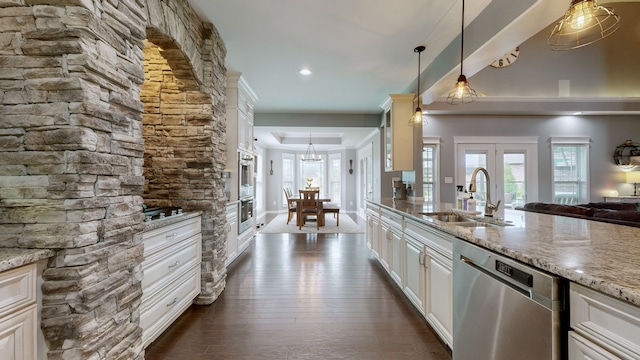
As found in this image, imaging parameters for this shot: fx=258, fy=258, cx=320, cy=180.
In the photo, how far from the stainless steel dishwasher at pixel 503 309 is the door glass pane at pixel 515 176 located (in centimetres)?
518

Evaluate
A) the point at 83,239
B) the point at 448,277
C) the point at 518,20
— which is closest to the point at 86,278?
the point at 83,239

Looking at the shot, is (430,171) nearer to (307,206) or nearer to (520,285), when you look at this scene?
(307,206)

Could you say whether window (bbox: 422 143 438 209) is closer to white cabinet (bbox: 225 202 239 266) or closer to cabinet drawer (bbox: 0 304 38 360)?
white cabinet (bbox: 225 202 239 266)

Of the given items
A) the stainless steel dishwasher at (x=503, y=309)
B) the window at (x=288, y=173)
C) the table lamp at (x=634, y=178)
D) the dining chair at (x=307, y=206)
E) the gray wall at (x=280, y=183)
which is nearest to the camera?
the stainless steel dishwasher at (x=503, y=309)

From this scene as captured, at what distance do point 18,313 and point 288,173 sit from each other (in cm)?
880

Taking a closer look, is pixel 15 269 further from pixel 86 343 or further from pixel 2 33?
pixel 2 33

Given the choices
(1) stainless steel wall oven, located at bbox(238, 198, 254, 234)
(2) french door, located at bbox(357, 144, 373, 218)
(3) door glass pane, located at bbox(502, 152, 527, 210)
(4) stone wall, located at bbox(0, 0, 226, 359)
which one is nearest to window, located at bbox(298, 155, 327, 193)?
(2) french door, located at bbox(357, 144, 373, 218)

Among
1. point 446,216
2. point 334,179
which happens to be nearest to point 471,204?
point 446,216

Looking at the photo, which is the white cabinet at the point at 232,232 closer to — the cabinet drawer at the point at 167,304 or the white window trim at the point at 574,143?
the cabinet drawer at the point at 167,304

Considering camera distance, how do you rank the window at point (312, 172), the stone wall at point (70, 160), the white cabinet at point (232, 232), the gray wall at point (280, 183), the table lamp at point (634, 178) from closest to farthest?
the stone wall at point (70, 160) → the white cabinet at point (232, 232) → the table lamp at point (634, 178) → the gray wall at point (280, 183) → the window at point (312, 172)

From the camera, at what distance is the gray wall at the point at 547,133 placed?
5477 millimetres

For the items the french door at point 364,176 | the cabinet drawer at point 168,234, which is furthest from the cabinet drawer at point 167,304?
the french door at point 364,176

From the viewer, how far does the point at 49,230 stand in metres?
1.12

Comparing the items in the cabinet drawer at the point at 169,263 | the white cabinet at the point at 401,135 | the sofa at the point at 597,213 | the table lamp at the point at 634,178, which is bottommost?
the cabinet drawer at the point at 169,263
